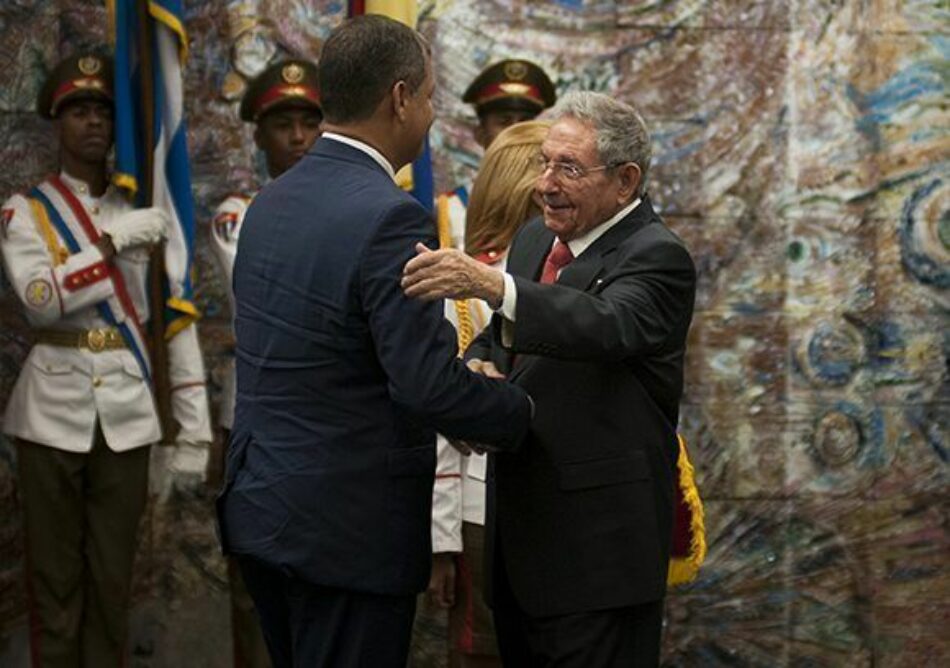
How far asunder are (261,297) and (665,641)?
3.03m

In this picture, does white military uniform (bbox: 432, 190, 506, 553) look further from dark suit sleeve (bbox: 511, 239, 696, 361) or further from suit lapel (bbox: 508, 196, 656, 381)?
dark suit sleeve (bbox: 511, 239, 696, 361)

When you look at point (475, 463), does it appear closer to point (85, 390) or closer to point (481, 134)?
point (85, 390)

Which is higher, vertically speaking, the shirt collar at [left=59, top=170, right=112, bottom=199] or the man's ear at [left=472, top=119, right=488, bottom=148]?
the man's ear at [left=472, top=119, right=488, bottom=148]

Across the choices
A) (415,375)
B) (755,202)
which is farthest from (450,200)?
(415,375)

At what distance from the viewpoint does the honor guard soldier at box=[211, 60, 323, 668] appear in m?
5.52

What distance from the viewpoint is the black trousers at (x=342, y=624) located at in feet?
11.6

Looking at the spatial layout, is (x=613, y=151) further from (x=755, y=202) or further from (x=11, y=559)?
(x=11, y=559)

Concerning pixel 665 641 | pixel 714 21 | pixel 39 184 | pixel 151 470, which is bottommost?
pixel 665 641

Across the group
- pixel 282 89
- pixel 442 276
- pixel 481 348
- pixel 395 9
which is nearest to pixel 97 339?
pixel 282 89

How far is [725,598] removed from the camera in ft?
20.4

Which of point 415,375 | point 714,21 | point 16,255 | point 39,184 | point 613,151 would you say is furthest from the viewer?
point 714,21

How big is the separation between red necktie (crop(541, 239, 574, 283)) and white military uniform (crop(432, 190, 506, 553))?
70 centimetres

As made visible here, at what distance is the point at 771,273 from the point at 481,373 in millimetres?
2717

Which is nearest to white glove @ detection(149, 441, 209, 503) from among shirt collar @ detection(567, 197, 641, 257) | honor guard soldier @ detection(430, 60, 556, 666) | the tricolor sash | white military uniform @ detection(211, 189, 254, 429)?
white military uniform @ detection(211, 189, 254, 429)
